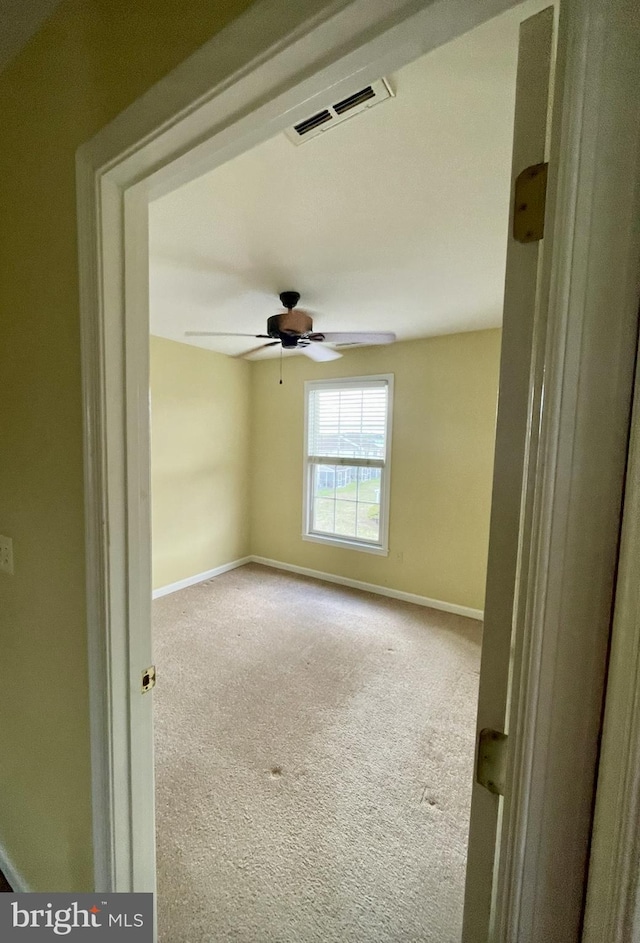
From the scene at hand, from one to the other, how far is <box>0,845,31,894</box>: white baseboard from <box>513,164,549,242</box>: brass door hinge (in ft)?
6.90

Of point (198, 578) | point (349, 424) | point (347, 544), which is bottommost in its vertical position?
point (198, 578)

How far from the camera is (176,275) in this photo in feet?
7.13

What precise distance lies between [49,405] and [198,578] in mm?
3402

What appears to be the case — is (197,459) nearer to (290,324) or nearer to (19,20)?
(290,324)

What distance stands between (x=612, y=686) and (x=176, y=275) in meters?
2.55

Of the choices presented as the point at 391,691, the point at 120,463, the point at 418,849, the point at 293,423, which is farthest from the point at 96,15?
the point at 293,423

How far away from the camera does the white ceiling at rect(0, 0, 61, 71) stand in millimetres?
868

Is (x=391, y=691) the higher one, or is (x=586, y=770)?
(x=586, y=770)

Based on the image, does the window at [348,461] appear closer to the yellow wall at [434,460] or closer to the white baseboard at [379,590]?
the yellow wall at [434,460]

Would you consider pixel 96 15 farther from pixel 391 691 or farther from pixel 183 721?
pixel 391 691

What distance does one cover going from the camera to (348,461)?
12.9ft

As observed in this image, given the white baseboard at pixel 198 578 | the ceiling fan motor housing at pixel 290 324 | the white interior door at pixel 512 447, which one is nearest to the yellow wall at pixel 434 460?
the white baseboard at pixel 198 578

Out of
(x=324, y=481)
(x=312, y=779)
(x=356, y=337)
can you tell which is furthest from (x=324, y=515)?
(x=312, y=779)

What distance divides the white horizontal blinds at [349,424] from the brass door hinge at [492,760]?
3.27m
